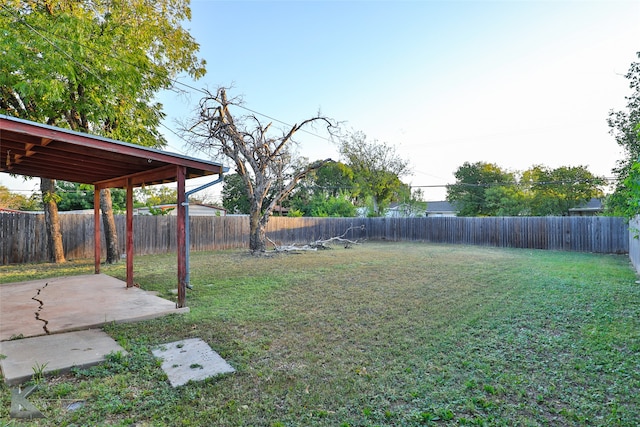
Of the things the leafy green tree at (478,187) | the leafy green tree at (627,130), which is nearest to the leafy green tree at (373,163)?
the leafy green tree at (478,187)

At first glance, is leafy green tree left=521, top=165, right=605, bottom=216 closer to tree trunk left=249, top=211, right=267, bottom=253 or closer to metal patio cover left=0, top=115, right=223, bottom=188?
tree trunk left=249, top=211, right=267, bottom=253

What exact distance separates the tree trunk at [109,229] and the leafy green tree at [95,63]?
2 centimetres

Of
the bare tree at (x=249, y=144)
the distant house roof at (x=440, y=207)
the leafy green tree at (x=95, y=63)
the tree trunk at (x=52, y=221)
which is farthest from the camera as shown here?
the distant house roof at (x=440, y=207)

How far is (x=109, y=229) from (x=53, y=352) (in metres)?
6.57

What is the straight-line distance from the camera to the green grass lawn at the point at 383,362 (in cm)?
198

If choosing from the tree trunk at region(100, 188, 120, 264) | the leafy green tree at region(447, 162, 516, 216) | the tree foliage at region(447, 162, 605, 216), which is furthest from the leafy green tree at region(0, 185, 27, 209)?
the tree foliage at region(447, 162, 605, 216)

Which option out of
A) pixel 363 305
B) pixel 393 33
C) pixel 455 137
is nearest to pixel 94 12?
pixel 393 33

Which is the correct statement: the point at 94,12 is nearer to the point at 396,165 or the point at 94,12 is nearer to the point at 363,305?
the point at 363,305

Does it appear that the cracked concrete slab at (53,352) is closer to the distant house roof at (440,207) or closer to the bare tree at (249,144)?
the bare tree at (249,144)

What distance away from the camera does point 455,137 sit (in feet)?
67.3

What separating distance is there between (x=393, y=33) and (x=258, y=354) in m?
10.2

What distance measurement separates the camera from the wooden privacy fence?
864cm

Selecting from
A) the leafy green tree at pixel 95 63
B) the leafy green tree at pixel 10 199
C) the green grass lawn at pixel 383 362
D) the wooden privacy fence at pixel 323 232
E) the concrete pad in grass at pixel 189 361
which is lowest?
the green grass lawn at pixel 383 362

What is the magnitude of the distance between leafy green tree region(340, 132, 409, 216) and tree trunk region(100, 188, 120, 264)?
695 inches
